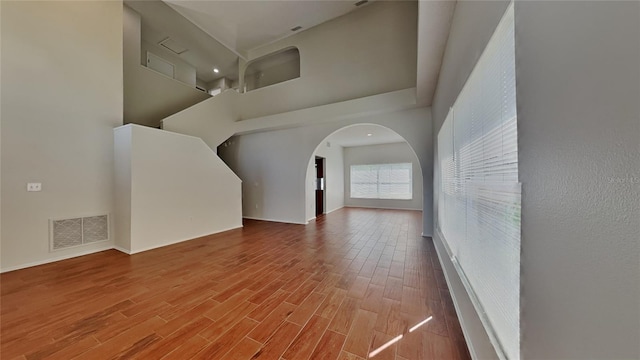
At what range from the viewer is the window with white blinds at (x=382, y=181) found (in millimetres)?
8352

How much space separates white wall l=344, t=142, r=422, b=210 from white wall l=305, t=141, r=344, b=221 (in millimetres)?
302

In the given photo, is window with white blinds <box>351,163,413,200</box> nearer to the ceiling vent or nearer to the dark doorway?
the dark doorway

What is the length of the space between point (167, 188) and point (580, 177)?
16.6 feet

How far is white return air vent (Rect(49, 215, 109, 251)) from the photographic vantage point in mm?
3336

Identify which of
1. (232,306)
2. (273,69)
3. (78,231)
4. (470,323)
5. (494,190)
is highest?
(273,69)

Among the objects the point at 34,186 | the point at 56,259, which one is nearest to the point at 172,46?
the point at 34,186

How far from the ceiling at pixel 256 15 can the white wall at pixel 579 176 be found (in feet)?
17.7

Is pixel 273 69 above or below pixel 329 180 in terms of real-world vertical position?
above

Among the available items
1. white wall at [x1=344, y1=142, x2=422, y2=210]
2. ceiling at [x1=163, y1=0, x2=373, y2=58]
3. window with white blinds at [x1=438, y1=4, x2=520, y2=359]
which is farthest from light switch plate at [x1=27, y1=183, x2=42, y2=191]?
white wall at [x1=344, y1=142, x2=422, y2=210]

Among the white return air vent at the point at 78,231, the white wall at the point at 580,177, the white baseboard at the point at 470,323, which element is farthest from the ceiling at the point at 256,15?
the white baseboard at the point at 470,323

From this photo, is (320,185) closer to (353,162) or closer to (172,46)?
(353,162)

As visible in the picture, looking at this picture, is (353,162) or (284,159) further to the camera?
(353,162)

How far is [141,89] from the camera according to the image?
5492 mm

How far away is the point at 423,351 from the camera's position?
156 cm
